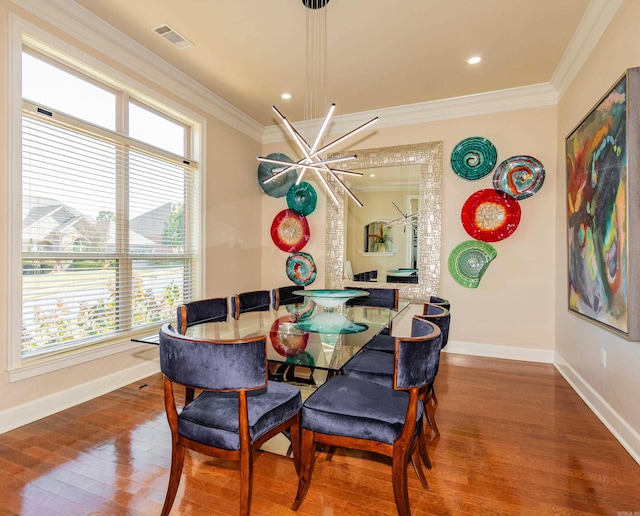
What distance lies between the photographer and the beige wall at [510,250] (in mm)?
3762

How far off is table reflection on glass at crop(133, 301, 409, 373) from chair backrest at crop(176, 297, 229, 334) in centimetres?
8

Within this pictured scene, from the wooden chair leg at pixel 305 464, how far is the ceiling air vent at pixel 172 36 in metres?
3.09

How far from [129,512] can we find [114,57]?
3.29m

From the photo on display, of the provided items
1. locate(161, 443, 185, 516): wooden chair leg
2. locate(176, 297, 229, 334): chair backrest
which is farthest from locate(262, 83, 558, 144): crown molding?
locate(161, 443, 185, 516): wooden chair leg

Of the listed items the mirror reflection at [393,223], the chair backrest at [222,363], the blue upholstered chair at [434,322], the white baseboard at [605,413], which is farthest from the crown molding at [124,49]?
the white baseboard at [605,413]

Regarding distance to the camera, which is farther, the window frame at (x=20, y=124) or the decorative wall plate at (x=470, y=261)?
the decorative wall plate at (x=470, y=261)

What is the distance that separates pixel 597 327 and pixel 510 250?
55.2 inches

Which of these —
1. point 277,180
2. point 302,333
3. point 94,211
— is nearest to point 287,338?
point 302,333

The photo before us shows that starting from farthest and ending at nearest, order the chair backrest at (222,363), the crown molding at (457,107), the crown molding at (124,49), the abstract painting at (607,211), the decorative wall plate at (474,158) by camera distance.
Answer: the decorative wall plate at (474,158) → the crown molding at (457,107) → the crown molding at (124,49) → the abstract painting at (607,211) → the chair backrest at (222,363)

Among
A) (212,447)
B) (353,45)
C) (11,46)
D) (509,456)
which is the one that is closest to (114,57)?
(11,46)

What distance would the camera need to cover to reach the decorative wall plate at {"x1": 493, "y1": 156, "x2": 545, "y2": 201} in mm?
3734

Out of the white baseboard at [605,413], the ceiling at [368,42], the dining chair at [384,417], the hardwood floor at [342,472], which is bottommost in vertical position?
the hardwood floor at [342,472]

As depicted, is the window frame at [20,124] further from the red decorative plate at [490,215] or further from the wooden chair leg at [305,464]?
the red decorative plate at [490,215]

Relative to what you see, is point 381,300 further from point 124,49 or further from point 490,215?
point 124,49
